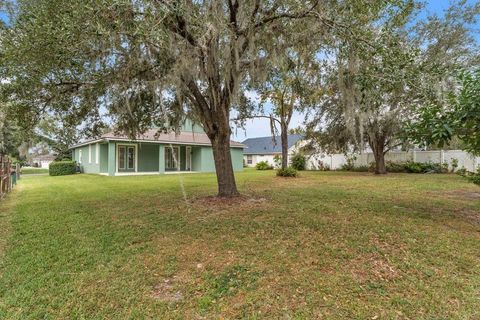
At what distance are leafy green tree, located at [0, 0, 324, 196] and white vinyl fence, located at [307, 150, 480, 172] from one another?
11.0 m

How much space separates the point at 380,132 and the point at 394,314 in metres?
13.5

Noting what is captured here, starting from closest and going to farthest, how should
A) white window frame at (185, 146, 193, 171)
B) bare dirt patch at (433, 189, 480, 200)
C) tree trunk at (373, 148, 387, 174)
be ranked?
bare dirt patch at (433, 189, 480, 200) < tree trunk at (373, 148, 387, 174) < white window frame at (185, 146, 193, 171)

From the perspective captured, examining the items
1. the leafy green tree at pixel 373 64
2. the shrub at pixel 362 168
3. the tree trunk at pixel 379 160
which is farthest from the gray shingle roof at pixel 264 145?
the leafy green tree at pixel 373 64

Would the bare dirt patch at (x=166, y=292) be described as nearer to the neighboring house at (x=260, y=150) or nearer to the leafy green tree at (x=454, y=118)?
the leafy green tree at (x=454, y=118)

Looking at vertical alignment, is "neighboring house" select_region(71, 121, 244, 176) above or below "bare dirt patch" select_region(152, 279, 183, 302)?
above

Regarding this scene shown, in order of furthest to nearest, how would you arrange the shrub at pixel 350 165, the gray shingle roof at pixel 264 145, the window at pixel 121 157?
the gray shingle roof at pixel 264 145
the shrub at pixel 350 165
the window at pixel 121 157

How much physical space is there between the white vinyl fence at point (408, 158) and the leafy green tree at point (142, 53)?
11.0 metres

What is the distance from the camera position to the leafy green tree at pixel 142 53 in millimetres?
4113

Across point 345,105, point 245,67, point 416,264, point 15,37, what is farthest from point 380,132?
point 15,37

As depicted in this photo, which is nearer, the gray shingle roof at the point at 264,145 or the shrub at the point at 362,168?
the shrub at the point at 362,168

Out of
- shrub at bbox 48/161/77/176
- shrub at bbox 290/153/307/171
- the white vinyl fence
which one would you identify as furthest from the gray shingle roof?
shrub at bbox 48/161/77/176

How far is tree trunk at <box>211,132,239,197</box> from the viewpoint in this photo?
7328 millimetres

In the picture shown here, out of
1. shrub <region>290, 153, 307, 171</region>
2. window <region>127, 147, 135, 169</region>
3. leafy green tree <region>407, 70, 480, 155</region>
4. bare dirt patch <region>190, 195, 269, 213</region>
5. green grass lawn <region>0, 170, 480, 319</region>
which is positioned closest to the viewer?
green grass lawn <region>0, 170, 480, 319</region>

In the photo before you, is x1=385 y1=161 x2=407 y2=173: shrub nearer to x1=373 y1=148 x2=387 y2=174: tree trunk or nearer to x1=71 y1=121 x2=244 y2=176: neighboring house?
x1=373 y1=148 x2=387 y2=174: tree trunk
